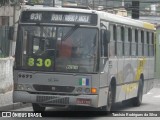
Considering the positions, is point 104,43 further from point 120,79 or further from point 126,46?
point 126,46

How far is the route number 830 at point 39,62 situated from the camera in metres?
14.4

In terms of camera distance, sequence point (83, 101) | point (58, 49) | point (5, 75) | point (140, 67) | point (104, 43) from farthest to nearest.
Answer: point (5, 75)
point (140, 67)
point (104, 43)
point (58, 49)
point (83, 101)

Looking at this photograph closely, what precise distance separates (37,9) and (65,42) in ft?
4.26

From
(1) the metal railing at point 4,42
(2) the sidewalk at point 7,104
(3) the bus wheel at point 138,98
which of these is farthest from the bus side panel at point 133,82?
(1) the metal railing at point 4,42

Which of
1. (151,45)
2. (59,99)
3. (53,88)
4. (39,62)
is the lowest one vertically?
(59,99)

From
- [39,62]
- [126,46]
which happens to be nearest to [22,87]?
[39,62]

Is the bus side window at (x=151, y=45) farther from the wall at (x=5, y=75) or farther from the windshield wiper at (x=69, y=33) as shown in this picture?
the windshield wiper at (x=69, y=33)

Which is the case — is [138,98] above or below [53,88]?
below

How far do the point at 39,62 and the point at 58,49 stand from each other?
64 cm

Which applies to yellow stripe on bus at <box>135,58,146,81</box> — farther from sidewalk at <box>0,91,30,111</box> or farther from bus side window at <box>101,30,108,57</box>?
bus side window at <box>101,30,108,57</box>

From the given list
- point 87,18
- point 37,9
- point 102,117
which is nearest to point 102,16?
point 87,18

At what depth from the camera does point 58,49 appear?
47.4 ft

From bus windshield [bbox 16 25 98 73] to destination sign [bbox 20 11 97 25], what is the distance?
7.2 inches

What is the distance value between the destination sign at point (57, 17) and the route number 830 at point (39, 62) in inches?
43.3
